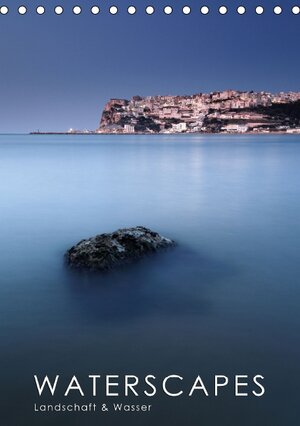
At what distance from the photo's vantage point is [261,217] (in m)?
13.6

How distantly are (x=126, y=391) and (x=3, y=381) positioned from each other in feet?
4.23

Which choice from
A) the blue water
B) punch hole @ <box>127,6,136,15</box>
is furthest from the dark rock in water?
punch hole @ <box>127,6,136,15</box>

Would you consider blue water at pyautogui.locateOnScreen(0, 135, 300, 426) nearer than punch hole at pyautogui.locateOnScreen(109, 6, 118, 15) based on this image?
Yes

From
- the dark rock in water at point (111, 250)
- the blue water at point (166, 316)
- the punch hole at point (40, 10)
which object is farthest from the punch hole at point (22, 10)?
the dark rock in water at point (111, 250)

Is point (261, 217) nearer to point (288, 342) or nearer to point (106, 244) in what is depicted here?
point (106, 244)

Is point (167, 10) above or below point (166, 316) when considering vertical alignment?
above

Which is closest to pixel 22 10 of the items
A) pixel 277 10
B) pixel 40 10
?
pixel 40 10

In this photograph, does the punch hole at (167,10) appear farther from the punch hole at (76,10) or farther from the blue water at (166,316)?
the blue water at (166,316)

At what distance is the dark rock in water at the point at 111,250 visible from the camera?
769 centimetres

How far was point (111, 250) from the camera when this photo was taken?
26.0ft

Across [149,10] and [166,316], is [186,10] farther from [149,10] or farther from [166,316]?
[166,316]

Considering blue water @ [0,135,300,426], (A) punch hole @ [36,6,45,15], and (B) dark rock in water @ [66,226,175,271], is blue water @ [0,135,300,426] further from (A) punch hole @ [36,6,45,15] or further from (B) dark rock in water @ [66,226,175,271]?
(A) punch hole @ [36,6,45,15]

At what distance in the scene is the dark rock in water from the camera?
303 inches

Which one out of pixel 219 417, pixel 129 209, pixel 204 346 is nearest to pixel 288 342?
pixel 204 346
